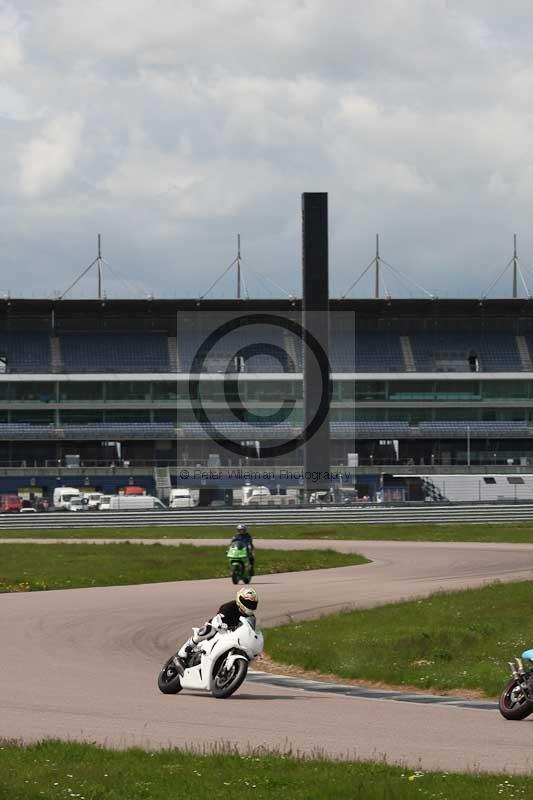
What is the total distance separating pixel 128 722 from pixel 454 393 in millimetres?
96368

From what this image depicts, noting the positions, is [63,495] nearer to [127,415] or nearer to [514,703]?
[127,415]

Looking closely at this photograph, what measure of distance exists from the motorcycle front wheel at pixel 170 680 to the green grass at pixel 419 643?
359cm

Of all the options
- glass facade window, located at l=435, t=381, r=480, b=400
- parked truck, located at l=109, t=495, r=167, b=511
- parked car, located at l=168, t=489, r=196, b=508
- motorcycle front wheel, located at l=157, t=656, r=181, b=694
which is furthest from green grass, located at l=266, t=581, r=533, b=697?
glass facade window, located at l=435, t=381, r=480, b=400

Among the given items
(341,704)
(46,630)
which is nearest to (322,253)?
(46,630)

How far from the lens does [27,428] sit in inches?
4154

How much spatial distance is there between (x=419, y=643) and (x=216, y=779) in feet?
36.9

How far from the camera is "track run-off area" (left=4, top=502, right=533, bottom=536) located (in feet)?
237

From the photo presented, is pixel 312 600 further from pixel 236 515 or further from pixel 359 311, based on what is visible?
pixel 359 311

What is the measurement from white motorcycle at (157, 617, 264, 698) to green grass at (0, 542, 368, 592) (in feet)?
61.2

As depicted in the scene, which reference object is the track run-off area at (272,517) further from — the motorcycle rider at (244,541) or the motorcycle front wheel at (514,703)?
the motorcycle front wheel at (514,703)

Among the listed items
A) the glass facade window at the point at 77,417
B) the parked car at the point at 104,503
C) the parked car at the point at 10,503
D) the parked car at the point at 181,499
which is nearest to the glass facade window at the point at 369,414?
the glass facade window at the point at 77,417

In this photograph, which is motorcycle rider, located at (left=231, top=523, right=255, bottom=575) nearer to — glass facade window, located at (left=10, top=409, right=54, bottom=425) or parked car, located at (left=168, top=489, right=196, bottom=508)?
parked car, located at (left=168, top=489, right=196, bottom=508)

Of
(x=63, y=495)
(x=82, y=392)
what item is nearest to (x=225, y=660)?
(x=63, y=495)

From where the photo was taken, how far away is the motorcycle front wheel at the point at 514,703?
15055mm
